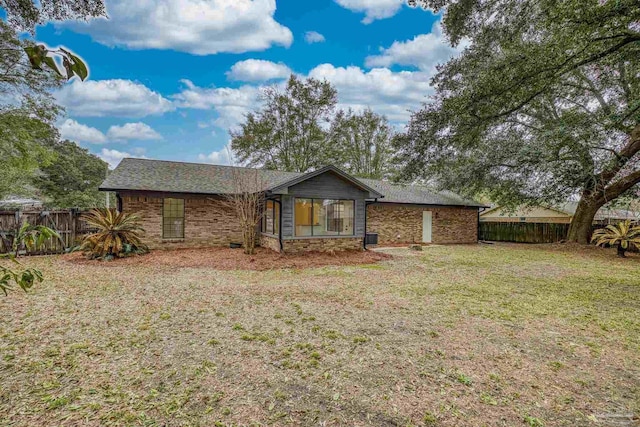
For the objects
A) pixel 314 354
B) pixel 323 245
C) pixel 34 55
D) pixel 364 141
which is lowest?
pixel 314 354

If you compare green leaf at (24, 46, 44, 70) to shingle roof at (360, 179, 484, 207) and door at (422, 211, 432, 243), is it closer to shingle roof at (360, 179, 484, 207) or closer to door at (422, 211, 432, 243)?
shingle roof at (360, 179, 484, 207)

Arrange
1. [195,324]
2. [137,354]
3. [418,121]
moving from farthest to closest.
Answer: [418,121] < [195,324] < [137,354]

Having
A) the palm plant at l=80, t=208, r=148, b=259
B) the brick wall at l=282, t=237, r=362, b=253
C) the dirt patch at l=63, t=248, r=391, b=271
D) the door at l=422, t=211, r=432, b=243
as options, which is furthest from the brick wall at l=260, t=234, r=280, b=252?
the door at l=422, t=211, r=432, b=243

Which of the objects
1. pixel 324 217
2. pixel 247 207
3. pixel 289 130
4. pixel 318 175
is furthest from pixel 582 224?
pixel 289 130

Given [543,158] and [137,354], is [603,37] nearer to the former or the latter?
[543,158]

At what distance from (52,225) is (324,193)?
900cm

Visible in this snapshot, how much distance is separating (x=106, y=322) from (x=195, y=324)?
1.27m

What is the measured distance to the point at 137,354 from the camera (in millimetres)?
3551

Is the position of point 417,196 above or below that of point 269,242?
above

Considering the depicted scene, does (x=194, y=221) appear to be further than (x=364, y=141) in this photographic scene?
No

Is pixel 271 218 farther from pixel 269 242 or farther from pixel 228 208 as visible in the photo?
pixel 228 208

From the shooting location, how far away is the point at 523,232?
18.0 metres

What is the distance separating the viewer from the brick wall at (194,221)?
1133 cm

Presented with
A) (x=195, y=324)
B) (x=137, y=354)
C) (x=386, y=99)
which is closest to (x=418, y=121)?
(x=195, y=324)
